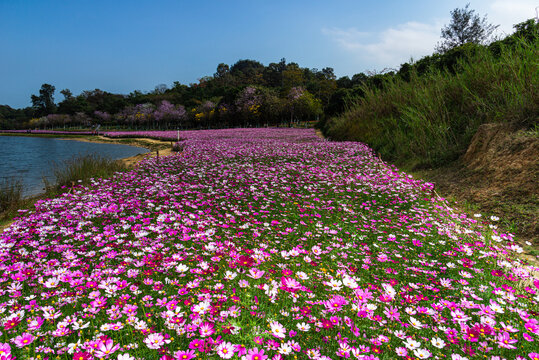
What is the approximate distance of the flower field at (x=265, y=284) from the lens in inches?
76.2

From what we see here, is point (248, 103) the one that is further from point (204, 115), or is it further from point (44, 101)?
point (44, 101)

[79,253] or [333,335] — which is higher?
[79,253]

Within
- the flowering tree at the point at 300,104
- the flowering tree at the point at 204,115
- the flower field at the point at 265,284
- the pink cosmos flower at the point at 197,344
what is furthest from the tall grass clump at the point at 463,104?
the flowering tree at the point at 204,115

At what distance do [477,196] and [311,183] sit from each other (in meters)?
3.71

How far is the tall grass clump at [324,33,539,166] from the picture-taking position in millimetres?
6648

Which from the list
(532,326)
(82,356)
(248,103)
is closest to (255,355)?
(82,356)

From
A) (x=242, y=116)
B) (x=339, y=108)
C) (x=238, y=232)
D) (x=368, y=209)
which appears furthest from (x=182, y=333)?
(x=242, y=116)

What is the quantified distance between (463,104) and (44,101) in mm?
142839

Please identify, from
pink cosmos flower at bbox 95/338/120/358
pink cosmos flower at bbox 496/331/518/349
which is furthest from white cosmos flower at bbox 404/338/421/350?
pink cosmos flower at bbox 95/338/120/358

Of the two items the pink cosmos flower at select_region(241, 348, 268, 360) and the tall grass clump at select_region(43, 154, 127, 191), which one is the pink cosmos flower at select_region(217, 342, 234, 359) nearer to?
the pink cosmos flower at select_region(241, 348, 268, 360)

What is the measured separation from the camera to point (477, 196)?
566 centimetres

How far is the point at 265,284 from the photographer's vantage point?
2.43 metres

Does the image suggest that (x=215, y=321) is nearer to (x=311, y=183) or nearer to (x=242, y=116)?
(x=311, y=183)

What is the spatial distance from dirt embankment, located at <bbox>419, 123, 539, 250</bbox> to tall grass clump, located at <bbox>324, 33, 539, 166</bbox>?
635 millimetres
